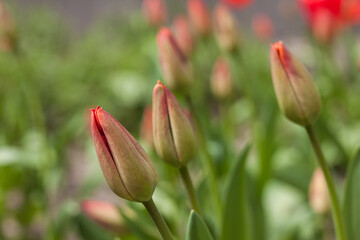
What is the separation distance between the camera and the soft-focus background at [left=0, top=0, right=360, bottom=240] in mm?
1079

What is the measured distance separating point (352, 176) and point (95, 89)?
2681 mm

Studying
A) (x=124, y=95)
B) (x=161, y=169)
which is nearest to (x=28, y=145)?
(x=161, y=169)

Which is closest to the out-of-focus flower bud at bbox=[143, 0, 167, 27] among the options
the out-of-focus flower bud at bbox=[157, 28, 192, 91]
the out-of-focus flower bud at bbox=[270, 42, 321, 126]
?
the out-of-focus flower bud at bbox=[157, 28, 192, 91]

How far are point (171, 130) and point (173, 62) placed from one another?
0.23 metres

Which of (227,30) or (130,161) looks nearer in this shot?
(130,161)

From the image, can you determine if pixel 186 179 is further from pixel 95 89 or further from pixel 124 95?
pixel 95 89

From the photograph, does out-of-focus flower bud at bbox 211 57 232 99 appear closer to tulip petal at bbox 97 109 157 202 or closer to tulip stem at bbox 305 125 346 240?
tulip stem at bbox 305 125 346 240

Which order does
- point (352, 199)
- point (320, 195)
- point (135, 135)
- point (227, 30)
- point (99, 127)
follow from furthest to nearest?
point (135, 135) → point (227, 30) → point (320, 195) → point (352, 199) → point (99, 127)

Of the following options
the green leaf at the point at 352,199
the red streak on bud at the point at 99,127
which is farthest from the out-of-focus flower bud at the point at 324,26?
the red streak on bud at the point at 99,127

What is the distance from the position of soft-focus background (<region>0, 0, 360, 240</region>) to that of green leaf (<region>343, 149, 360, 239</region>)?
178 millimetres

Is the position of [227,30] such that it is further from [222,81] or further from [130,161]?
[130,161]

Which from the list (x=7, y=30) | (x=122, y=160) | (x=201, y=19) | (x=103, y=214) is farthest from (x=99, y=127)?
(x=201, y=19)

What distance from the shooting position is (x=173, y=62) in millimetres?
739

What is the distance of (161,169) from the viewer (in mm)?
1355
